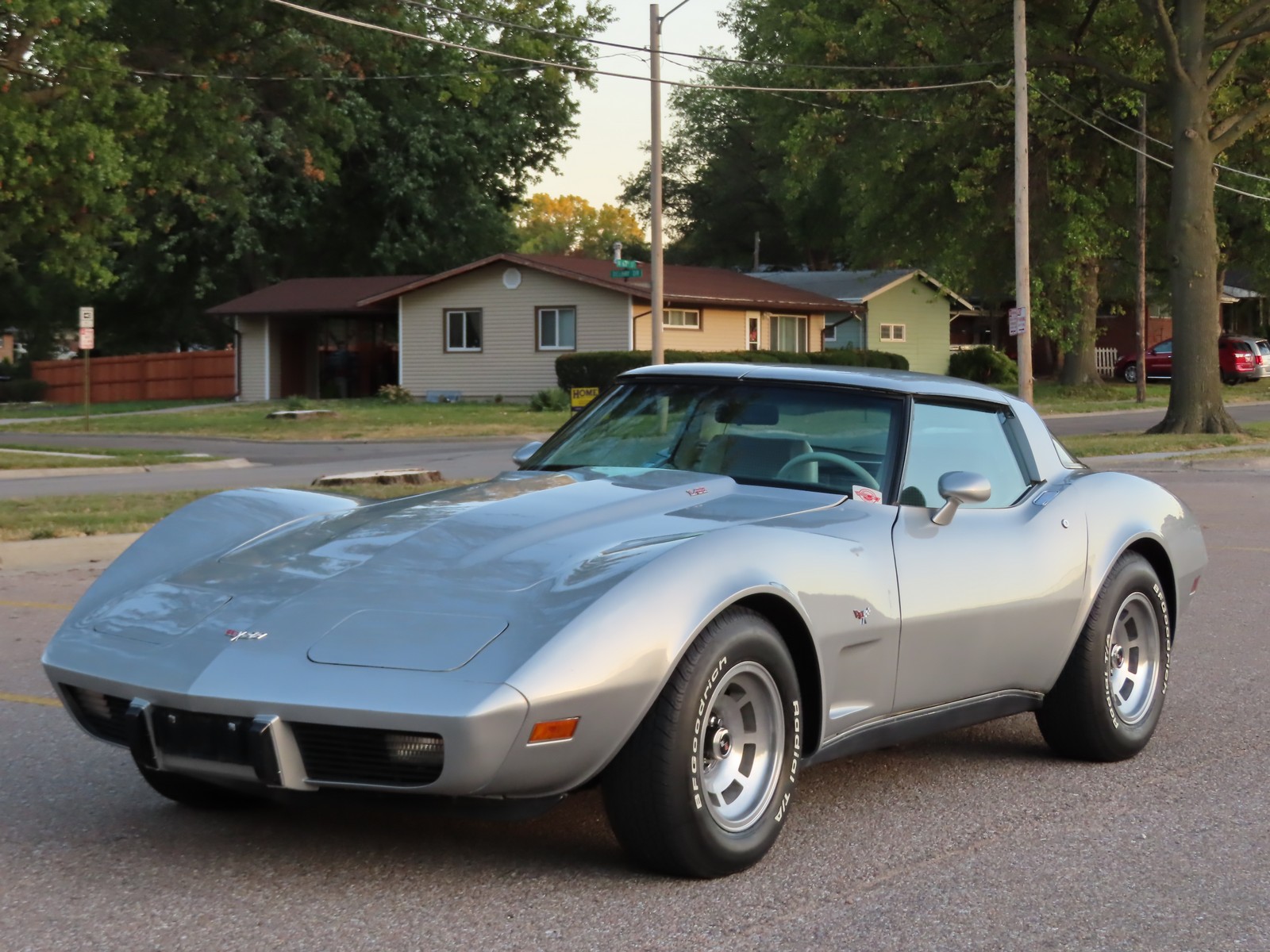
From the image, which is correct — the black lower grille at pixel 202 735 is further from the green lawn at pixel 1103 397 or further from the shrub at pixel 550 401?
the green lawn at pixel 1103 397

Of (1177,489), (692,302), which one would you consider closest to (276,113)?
(692,302)

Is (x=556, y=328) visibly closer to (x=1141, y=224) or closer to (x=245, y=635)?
(x=1141, y=224)

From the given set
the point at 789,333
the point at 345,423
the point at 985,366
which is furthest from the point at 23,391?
the point at 985,366

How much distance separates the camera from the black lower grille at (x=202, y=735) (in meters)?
3.98

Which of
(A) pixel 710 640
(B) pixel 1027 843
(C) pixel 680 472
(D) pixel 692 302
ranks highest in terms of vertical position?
(D) pixel 692 302

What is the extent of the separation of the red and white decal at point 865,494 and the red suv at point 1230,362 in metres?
53.3

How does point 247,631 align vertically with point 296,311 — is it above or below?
below

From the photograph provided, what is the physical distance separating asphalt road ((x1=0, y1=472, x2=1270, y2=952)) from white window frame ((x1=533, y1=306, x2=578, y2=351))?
38799 millimetres

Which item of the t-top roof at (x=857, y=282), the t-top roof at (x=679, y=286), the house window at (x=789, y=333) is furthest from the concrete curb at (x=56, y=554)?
the t-top roof at (x=857, y=282)

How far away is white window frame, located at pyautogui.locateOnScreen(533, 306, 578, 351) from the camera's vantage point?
44625mm

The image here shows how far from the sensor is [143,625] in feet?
14.6

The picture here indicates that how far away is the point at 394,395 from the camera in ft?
149

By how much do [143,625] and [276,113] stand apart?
35.1 m

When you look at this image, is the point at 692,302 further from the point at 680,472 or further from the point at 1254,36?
the point at 680,472
